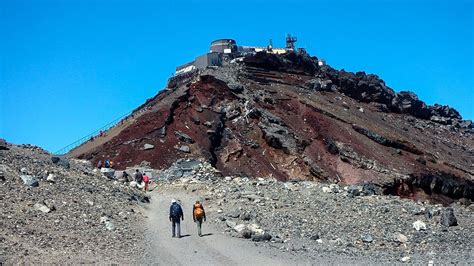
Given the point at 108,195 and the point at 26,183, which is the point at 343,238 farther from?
the point at 26,183

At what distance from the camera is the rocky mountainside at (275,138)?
47531 millimetres

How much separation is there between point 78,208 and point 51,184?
2760 mm

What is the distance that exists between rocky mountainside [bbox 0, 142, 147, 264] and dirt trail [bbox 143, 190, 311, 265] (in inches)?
27.3

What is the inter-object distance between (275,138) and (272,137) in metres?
0.34

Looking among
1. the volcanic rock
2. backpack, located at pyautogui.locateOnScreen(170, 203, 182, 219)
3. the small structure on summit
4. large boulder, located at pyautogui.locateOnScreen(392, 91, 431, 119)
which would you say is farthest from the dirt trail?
large boulder, located at pyautogui.locateOnScreen(392, 91, 431, 119)

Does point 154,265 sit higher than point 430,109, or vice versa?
point 430,109

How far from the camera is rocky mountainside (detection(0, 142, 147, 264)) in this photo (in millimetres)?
16172

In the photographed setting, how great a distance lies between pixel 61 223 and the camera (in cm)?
1892

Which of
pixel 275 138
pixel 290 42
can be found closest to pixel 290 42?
pixel 290 42

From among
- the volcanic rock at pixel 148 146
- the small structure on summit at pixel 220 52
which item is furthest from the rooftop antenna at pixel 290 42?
the volcanic rock at pixel 148 146

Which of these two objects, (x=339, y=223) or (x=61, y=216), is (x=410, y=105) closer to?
(x=339, y=223)

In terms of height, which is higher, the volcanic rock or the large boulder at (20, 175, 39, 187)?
the volcanic rock

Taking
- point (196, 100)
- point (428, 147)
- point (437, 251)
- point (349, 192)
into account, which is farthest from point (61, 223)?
point (428, 147)

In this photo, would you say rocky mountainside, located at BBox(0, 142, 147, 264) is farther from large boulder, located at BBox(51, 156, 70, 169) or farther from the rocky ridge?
the rocky ridge
